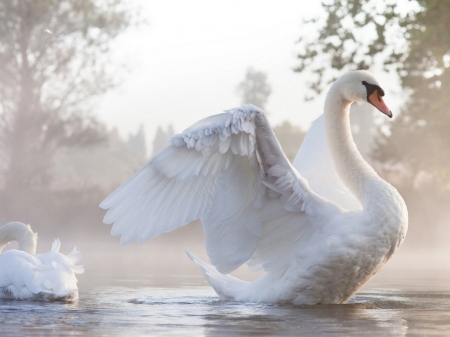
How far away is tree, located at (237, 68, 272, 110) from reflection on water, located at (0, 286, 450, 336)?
7104 cm

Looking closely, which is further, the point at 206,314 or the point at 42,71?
the point at 42,71

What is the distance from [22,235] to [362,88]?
12.5 feet

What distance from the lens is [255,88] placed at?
80.3 metres

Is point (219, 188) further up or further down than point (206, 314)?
further up

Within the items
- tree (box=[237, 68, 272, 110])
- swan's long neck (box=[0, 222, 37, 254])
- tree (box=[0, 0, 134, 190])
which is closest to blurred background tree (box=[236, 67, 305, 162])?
tree (box=[237, 68, 272, 110])

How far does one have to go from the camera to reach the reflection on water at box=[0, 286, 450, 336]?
5.23 m

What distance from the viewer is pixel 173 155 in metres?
6.21

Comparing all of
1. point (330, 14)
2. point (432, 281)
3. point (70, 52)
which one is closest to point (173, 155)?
point (432, 281)

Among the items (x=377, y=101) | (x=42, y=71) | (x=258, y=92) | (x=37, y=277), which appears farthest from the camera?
(x=258, y=92)

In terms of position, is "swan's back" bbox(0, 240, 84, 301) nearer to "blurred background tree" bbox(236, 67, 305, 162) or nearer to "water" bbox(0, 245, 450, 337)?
"water" bbox(0, 245, 450, 337)

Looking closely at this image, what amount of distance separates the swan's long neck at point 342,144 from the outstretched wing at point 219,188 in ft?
2.07

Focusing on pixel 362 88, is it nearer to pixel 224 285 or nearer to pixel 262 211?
pixel 262 211

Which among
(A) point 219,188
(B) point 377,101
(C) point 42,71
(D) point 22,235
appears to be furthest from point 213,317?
(C) point 42,71

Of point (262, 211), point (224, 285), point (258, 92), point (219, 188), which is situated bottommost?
point (224, 285)
